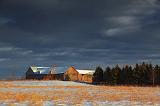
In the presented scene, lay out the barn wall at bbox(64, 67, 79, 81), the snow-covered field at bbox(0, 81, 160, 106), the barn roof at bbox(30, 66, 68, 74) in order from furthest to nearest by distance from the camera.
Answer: the barn wall at bbox(64, 67, 79, 81), the barn roof at bbox(30, 66, 68, 74), the snow-covered field at bbox(0, 81, 160, 106)

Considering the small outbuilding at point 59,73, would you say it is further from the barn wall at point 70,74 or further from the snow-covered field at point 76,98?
the snow-covered field at point 76,98

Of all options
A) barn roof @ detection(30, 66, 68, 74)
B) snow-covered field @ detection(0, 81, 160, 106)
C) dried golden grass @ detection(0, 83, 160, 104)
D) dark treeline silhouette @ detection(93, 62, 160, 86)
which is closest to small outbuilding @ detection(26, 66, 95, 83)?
barn roof @ detection(30, 66, 68, 74)

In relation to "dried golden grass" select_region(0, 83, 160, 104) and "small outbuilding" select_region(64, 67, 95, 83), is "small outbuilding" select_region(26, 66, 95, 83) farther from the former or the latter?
"dried golden grass" select_region(0, 83, 160, 104)

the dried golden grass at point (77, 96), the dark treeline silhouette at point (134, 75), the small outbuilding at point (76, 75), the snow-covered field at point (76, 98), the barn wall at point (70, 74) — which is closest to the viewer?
the snow-covered field at point (76, 98)

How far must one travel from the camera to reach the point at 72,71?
153 metres

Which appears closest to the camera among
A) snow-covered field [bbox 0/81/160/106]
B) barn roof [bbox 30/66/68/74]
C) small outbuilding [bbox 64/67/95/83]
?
snow-covered field [bbox 0/81/160/106]

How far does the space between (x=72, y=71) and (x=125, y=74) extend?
40.9 metres

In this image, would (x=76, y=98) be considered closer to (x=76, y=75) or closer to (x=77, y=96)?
(x=77, y=96)

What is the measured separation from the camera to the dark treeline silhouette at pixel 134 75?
108000 millimetres

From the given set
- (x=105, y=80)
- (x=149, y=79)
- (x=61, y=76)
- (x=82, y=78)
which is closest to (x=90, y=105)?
(x=149, y=79)

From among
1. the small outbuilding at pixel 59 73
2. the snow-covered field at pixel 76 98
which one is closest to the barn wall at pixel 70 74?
the small outbuilding at pixel 59 73

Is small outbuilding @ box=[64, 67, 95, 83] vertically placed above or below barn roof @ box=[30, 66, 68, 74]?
below

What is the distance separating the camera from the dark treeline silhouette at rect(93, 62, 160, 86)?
10800cm

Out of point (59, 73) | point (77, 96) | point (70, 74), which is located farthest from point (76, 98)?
point (70, 74)
